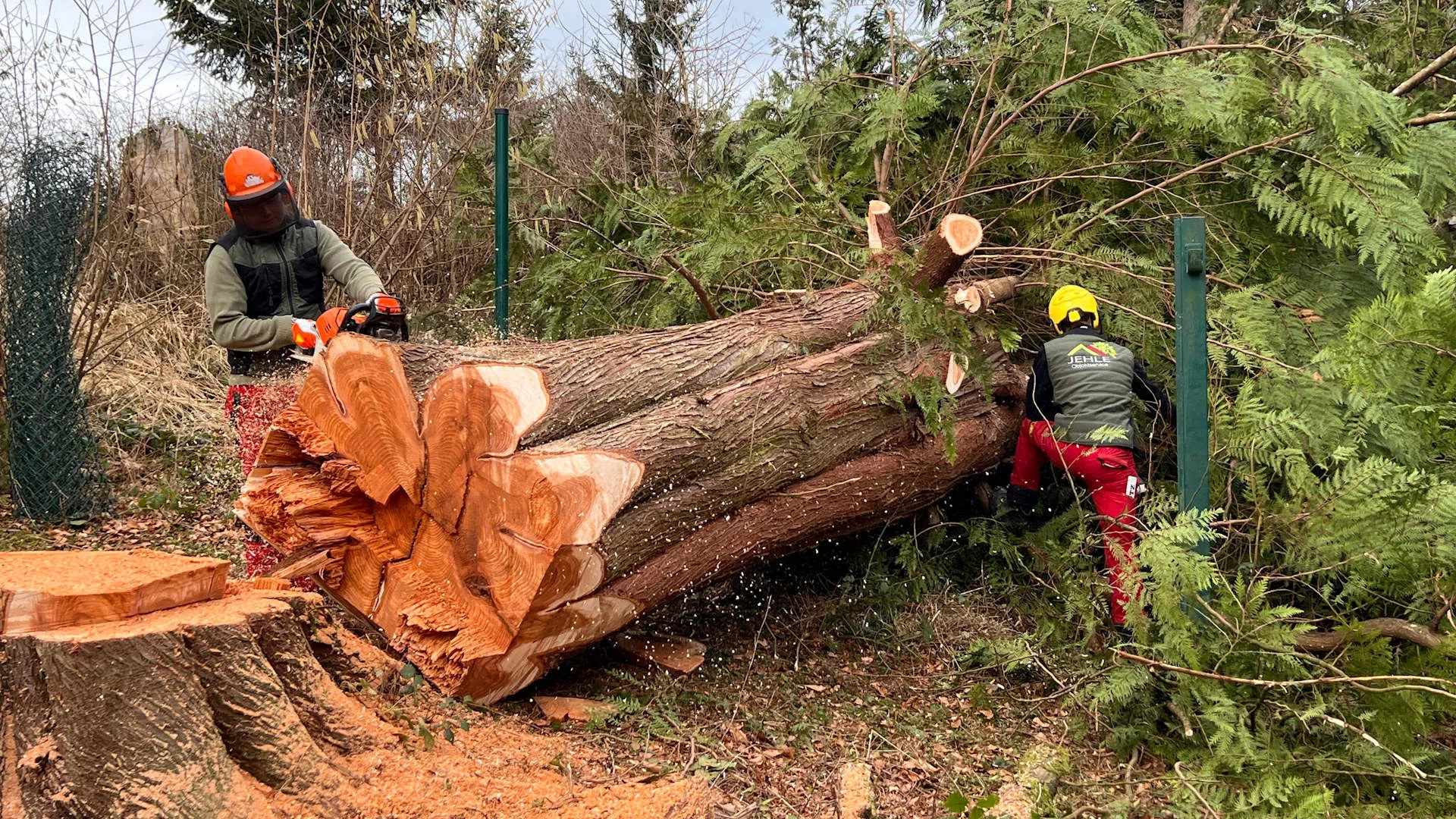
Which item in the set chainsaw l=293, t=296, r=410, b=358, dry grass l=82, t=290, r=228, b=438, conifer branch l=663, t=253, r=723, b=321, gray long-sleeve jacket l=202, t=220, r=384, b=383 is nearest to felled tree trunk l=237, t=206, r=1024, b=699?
chainsaw l=293, t=296, r=410, b=358

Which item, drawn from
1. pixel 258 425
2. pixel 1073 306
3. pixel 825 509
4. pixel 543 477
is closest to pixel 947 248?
pixel 1073 306

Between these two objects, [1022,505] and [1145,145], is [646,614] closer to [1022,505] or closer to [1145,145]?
[1022,505]

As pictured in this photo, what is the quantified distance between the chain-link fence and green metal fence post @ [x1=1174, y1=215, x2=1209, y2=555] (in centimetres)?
515

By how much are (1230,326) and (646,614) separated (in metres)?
2.57

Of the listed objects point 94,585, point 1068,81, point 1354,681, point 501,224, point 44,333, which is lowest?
point 1354,681

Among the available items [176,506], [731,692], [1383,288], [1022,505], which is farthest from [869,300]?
[176,506]

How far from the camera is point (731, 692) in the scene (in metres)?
3.58

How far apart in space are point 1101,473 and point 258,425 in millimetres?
3437

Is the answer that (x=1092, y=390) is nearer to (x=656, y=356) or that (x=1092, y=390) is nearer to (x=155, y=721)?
(x=656, y=356)

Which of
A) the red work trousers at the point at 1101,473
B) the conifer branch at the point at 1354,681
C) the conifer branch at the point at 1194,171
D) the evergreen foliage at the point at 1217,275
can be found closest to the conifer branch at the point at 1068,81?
the evergreen foliage at the point at 1217,275

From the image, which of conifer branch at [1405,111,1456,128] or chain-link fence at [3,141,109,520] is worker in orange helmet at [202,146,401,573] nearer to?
chain-link fence at [3,141,109,520]

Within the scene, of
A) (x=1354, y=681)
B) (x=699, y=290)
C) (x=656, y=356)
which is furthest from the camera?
(x=699, y=290)

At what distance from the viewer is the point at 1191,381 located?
346cm

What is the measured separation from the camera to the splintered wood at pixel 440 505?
306cm
